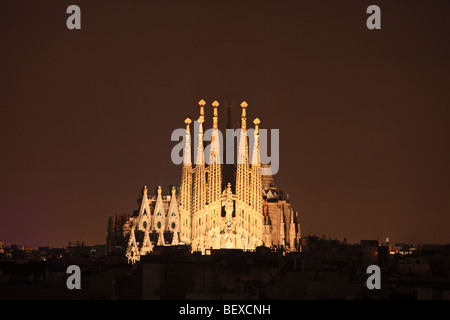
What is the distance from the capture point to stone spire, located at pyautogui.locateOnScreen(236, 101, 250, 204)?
9944 centimetres

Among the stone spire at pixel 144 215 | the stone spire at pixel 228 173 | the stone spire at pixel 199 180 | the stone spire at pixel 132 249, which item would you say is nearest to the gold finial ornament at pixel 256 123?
the stone spire at pixel 228 173

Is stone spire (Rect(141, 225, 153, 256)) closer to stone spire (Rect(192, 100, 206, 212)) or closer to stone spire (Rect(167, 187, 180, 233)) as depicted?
stone spire (Rect(167, 187, 180, 233))

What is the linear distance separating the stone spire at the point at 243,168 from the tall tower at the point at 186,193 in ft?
13.2

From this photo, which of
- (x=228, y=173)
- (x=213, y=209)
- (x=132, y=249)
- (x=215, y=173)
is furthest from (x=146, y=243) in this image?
(x=228, y=173)

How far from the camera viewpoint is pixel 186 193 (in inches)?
3999

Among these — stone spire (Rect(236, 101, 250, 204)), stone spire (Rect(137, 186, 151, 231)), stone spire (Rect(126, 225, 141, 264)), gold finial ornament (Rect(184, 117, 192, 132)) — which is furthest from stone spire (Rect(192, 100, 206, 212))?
stone spire (Rect(126, 225, 141, 264))

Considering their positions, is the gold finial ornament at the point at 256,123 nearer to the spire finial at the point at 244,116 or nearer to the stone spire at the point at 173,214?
the spire finial at the point at 244,116

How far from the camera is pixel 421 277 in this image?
71.1m

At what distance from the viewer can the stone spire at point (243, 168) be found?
326 ft
